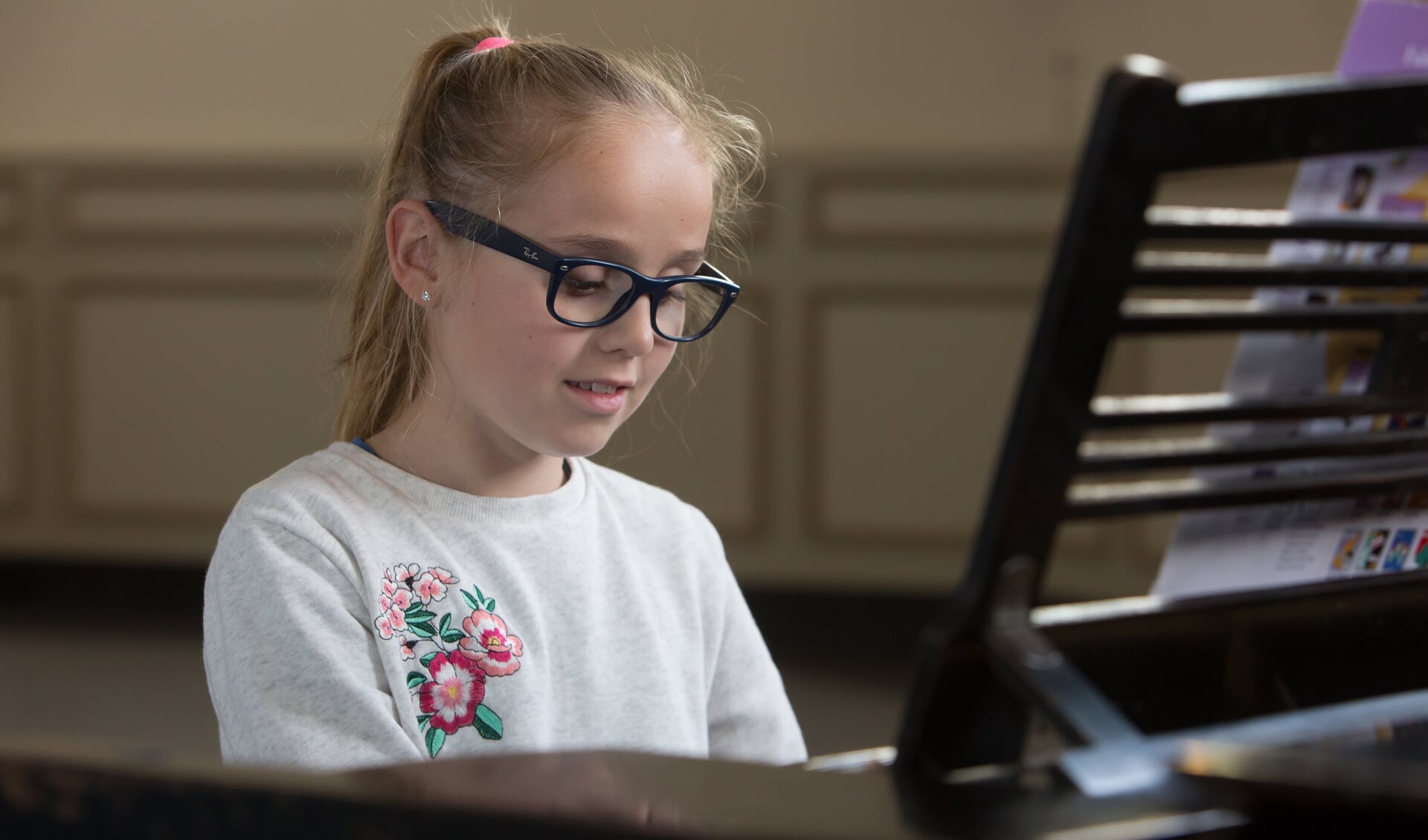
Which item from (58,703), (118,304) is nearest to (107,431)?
(118,304)

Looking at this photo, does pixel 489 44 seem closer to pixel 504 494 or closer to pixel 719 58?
pixel 504 494

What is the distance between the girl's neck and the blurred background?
4.25ft

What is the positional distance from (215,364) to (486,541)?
7.53 feet

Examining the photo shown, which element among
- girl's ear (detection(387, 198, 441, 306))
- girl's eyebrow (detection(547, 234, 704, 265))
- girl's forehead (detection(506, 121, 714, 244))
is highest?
girl's forehead (detection(506, 121, 714, 244))

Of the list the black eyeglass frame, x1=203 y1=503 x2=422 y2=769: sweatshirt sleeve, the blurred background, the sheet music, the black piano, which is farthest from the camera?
the blurred background

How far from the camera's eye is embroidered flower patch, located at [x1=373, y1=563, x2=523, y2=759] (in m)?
0.81

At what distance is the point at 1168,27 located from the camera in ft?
8.51

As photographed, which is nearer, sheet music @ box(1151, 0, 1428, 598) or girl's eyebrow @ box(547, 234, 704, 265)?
sheet music @ box(1151, 0, 1428, 598)

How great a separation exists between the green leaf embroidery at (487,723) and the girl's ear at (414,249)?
0.28 metres

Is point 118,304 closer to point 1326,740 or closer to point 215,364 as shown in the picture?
point 215,364

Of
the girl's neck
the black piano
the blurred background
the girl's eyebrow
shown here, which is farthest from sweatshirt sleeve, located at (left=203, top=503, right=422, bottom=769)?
the blurred background

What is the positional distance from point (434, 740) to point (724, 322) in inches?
74.7

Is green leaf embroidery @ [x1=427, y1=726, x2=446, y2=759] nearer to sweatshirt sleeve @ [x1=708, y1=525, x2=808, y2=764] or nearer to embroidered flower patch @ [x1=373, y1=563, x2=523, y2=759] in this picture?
embroidered flower patch @ [x1=373, y1=563, x2=523, y2=759]

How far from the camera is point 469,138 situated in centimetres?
94
